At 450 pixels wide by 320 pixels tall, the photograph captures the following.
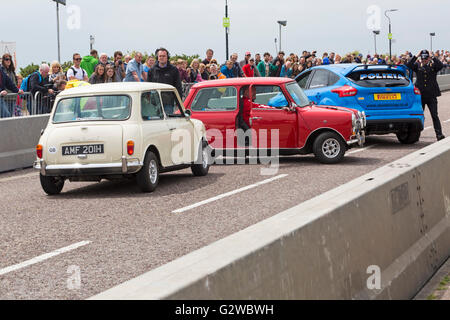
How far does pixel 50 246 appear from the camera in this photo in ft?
26.5

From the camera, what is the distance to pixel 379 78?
686 inches

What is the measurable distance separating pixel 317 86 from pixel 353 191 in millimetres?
13104

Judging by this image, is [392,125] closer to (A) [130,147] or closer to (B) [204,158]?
(B) [204,158]

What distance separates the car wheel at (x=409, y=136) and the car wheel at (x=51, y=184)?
8.35 metres

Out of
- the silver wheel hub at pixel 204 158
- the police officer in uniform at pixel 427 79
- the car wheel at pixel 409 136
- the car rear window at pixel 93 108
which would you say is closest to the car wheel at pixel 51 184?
the car rear window at pixel 93 108

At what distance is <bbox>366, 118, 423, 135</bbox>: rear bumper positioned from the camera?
55.7 ft

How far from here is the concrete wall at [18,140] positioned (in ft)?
Result: 52.7

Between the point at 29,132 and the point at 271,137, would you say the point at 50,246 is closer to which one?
the point at 271,137

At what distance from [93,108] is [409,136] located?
8.13 m

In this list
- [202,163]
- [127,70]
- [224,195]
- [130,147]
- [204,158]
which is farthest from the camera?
[127,70]

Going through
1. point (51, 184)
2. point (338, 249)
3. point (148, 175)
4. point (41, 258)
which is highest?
point (338, 249)

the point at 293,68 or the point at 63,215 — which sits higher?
the point at 293,68

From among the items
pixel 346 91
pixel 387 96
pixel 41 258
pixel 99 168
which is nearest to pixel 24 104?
pixel 346 91
